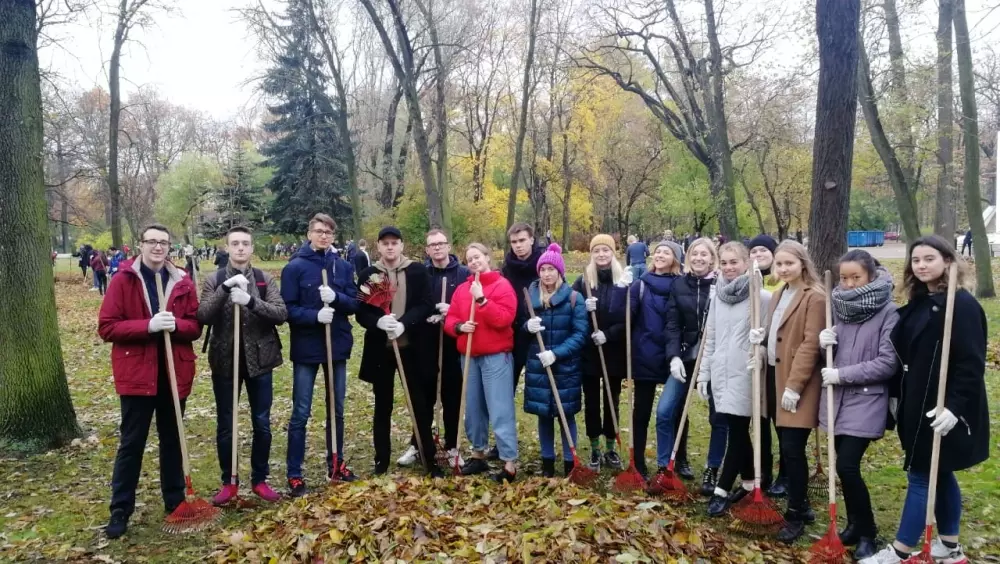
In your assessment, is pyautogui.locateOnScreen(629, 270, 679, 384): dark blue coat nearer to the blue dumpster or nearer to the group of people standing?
the group of people standing

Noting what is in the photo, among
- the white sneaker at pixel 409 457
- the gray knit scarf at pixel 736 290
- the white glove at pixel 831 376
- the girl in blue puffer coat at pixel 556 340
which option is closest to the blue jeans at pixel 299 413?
the white sneaker at pixel 409 457

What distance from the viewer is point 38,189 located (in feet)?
19.9

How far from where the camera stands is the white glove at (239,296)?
469 centimetres

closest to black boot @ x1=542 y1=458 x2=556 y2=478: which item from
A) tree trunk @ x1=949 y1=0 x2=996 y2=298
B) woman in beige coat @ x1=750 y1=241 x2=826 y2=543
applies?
woman in beige coat @ x1=750 y1=241 x2=826 y2=543

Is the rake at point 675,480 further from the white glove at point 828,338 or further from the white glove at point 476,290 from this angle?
the white glove at point 476,290

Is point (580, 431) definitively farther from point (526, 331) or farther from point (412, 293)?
point (412, 293)

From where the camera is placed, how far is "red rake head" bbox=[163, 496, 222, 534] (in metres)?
4.53

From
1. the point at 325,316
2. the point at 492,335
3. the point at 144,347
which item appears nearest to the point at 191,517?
the point at 144,347

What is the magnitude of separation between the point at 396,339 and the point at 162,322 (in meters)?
1.80

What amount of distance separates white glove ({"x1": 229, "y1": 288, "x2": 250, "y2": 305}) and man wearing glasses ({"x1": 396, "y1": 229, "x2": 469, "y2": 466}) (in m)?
1.63

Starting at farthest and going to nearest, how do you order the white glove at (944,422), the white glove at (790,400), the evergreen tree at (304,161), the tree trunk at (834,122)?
the evergreen tree at (304,161) < the tree trunk at (834,122) < the white glove at (790,400) < the white glove at (944,422)

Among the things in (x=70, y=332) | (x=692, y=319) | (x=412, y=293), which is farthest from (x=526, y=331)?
(x=70, y=332)

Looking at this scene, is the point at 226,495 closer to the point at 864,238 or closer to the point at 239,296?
the point at 239,296

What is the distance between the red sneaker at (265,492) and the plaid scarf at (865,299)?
4353 millimetres
